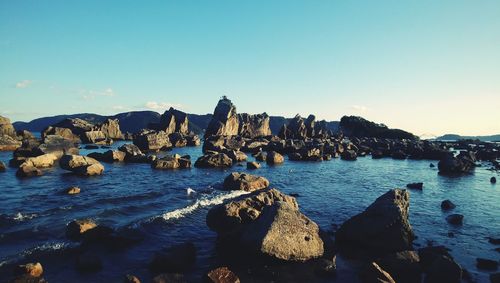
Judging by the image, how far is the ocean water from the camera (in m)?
16.7

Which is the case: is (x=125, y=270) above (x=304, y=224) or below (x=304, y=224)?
below

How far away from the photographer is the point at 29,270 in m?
14.1

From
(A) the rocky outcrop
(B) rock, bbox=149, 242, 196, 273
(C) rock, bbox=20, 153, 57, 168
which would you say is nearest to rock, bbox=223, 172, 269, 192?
(B) rock, bbox=149, 242, 196, 273

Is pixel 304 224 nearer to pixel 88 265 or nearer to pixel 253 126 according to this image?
pixel 88 265

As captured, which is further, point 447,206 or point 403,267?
point 447,206

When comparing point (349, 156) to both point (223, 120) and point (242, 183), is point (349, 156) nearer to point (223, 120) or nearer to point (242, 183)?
point (242, 183)

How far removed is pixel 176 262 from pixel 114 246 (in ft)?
14.5

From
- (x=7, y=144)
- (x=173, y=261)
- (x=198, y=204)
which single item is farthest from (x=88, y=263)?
(x=7, y=144)

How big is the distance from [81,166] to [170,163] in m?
12.5

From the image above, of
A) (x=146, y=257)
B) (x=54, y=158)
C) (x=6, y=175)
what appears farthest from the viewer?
(x=54, y=158)

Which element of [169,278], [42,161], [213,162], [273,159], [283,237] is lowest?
[169,278]

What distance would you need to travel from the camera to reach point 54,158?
165 ft

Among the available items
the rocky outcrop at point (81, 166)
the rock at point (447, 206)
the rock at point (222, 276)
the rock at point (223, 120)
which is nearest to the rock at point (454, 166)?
the rock at point (447, 206)

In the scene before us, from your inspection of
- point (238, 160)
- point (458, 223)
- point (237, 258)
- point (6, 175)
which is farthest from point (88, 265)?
point (238, 160)
